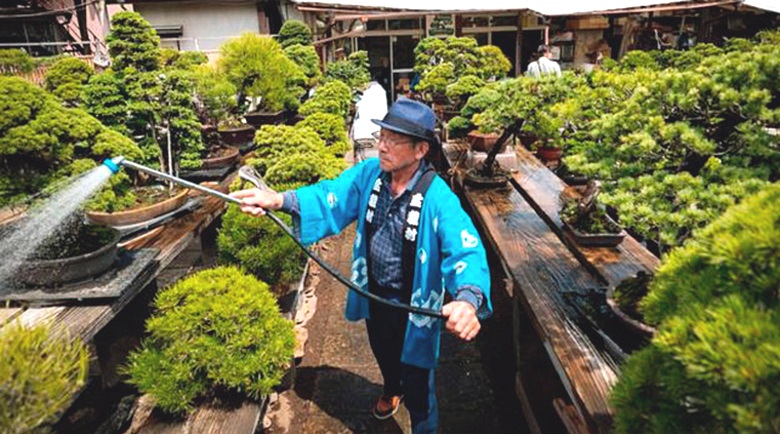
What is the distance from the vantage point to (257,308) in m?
2.82

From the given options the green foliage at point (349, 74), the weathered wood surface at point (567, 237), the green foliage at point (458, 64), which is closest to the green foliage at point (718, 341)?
the weathered wood surface at point (567, 237)

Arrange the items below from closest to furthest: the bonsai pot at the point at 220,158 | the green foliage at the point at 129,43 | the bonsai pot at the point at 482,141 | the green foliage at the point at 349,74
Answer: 1. the green foliage at the point at 129,43
2. the bonsai pot at the point at 220,158
3. the bonsai pot at the point at 482,141
4. the green foliage at the point at 349,74

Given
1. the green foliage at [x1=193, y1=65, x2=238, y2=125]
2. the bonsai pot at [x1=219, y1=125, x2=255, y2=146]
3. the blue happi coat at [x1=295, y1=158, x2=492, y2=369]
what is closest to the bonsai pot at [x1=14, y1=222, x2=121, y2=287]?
the blue happi coat at [x1=295, y1=158, x2=492, y2=369]

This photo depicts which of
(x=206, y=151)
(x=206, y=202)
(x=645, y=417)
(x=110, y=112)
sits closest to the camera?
(x=645, y=417)

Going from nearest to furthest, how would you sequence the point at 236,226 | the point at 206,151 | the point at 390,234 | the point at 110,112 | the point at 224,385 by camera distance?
the point at 224,385 → the point at 390,234 → the point at 236,226 → the point at 110,112 → the point at 206,151

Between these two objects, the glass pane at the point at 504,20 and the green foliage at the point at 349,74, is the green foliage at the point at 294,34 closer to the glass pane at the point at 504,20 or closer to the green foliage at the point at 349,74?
the green foliage at the point at 349,74

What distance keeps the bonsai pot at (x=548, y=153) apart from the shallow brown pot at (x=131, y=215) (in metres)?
4.67

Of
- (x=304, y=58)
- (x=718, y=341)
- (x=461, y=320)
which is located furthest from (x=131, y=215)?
(x=304, y=58)

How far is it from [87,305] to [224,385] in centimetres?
79

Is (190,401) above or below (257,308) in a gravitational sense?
below

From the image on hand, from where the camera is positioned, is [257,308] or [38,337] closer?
[38,337]

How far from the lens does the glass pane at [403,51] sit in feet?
59.9

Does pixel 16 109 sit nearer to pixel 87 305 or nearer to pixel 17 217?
pixel 17 217

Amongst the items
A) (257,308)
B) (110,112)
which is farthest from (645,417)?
(110,112)
